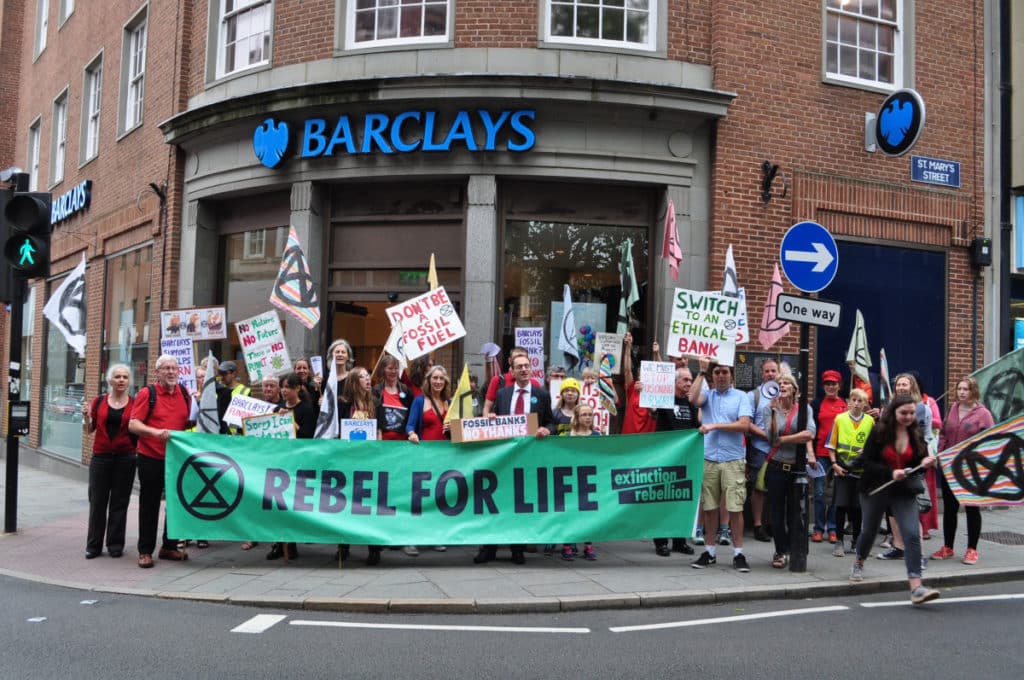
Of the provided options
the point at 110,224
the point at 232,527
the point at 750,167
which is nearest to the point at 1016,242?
the point at 750,167

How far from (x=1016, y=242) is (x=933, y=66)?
3.11m

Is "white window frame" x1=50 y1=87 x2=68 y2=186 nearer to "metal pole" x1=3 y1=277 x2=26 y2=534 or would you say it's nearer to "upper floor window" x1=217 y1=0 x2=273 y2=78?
"upper floor window" x1=217 y1=0 x2=273 y2=78

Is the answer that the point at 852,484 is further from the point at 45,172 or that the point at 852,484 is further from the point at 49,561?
the point at 45,172

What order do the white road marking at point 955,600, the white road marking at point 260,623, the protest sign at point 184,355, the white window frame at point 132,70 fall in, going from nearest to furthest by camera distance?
the white road marking at point 260,623 < the white road marking at point 955,600 < the protest sign at point 184,355 < the white window frame at point 132,70

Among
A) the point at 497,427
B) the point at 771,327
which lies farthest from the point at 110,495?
the point at 771,327

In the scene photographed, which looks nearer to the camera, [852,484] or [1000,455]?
[1000,455]

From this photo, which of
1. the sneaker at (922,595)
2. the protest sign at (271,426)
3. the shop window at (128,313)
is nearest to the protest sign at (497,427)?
the protest sign at (271,426)

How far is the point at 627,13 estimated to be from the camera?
12.0m

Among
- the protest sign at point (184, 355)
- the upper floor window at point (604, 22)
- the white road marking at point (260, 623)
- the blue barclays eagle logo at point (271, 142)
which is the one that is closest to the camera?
the white road marking at point (260, 623)

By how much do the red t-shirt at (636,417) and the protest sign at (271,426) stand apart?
138 inches

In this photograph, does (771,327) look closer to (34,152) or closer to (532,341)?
(532,341)

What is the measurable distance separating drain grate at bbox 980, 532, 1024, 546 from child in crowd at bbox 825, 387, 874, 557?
213 cm

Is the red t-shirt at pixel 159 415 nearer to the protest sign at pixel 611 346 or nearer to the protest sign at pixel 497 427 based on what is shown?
the protest sign at pixel 497 427

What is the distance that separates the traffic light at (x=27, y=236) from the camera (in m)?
10.3
